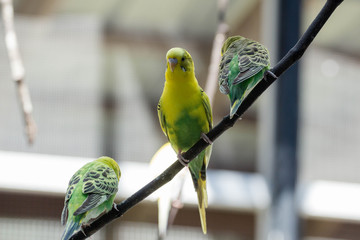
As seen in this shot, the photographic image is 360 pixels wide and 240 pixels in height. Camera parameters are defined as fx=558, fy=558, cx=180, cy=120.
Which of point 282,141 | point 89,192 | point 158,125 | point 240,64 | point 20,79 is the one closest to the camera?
point 240,64

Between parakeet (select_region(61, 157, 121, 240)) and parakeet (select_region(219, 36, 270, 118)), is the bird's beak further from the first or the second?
parakeet (select_region(61, 157, 121, 240))

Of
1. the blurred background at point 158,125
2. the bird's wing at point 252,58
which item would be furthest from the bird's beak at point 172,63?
the blurred background at point 158,125

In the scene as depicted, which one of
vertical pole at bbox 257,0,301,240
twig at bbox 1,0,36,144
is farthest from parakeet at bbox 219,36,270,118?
vertical pole at bbox 257,0,301,240

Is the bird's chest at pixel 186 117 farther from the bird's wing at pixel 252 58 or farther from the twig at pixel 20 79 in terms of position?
the twig at pixel 20 79

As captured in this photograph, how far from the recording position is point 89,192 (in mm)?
906

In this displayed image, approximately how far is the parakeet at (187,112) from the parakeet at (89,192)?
13cm

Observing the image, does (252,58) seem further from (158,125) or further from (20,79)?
(158,125)

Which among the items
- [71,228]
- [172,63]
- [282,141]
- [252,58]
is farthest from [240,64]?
[282,141]

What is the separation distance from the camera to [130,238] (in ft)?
9.57

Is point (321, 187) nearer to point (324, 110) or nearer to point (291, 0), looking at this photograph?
point (324, 110)

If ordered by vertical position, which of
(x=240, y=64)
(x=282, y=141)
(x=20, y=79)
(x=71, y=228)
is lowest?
(x=71, y=228)

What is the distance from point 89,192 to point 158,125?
→ 2.07 m

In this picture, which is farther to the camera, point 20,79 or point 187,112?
point 20,79

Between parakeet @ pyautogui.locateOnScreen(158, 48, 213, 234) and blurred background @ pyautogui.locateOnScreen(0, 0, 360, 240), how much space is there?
1.78 meters
